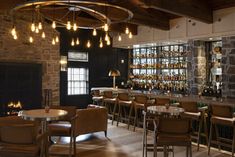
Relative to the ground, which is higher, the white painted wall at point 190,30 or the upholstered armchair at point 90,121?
the white painted wall at point 190,30

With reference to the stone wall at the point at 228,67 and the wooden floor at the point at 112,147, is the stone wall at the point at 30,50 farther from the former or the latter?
the stone wall at the point at 228,67

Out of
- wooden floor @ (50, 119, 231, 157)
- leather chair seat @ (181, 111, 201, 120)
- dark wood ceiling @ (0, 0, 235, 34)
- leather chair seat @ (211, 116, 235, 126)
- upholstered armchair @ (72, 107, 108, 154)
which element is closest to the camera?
leather chair seat @ (211, 116, 235, 126)

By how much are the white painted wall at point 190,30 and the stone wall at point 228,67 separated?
528 millimetres

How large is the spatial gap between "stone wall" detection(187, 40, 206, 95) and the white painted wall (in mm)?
625

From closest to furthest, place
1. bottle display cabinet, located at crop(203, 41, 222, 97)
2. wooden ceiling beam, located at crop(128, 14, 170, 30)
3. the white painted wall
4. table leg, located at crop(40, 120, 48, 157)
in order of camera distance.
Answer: table leg, located at crop(40, 120, 48, 157) → the white painted wall → wooden ceiling beam, located at crop(128, 14, 170, 30) → bottle display cabinet, located at crop(203, 41, 222, 97)

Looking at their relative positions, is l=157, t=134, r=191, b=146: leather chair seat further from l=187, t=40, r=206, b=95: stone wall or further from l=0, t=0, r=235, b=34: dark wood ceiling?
l=187, t=40, r=206, b=95: stone wall

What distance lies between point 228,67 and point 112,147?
413cm

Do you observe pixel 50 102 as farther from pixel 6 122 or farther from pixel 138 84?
pixel 6 122

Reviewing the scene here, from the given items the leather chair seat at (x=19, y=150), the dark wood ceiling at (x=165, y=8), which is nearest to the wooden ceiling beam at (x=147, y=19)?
the dark wood ceiling at (x=165, y=8)

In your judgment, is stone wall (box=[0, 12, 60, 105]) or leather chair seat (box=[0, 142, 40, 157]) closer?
leather chair seat (box=[0, 142, 40, 157])

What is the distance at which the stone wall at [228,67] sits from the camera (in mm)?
7039

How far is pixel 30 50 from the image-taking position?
27.4 feet

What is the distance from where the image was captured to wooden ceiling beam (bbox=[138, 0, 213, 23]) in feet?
18.1

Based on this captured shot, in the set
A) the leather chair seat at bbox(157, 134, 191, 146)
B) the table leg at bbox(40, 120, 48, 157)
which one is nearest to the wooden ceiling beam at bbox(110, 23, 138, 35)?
the table leg at bbox(40, 120, 48, 157)
